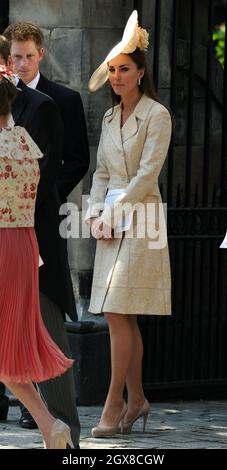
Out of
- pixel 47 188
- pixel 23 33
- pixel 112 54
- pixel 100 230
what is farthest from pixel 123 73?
pixel 47 188

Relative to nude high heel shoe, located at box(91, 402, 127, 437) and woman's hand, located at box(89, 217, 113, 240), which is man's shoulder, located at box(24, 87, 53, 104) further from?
nude high heel shoe, located at box(91, 402, 127, 437)

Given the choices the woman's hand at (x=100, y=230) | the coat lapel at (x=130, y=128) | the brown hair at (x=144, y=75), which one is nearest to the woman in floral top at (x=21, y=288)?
the woman's hand at (x=100, y=230)

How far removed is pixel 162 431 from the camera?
7.63 metres

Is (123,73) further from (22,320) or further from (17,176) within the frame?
(22,320)

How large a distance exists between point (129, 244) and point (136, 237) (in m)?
0.05

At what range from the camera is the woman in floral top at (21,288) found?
6.08m

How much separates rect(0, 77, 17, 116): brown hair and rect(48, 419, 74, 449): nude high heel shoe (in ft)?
4.65

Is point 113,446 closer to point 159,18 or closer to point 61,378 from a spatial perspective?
point 61,378

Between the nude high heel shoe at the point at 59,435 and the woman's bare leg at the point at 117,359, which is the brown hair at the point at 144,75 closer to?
the woman's bare leg at the point at 117,359

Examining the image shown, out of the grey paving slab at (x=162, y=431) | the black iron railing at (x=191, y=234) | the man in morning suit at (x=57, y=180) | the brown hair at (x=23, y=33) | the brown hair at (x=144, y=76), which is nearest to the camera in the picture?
the man in morning suit at (x=57, y=180)

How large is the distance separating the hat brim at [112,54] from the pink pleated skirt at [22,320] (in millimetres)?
1629

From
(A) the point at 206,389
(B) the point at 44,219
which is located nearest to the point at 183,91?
(A) the point at 206,389

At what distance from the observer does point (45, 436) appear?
20.0 feet
